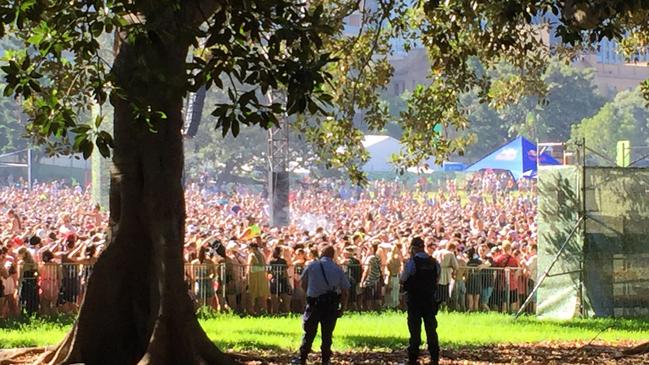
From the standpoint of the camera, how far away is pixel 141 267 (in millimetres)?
14008

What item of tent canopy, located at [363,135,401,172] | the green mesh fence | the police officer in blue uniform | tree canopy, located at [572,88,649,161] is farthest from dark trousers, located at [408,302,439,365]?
tree canopy, located at [572,88,649,161]

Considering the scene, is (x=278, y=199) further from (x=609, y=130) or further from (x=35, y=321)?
(x=609, y=130)

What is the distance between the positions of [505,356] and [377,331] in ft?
12.9

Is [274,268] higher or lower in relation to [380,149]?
lower

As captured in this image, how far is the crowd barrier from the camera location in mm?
21047

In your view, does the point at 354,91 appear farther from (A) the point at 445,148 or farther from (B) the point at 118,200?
(B) the point at 118,200

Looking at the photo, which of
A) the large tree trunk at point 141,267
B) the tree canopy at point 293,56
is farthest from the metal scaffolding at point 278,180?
the large tree trunk at point 141,267

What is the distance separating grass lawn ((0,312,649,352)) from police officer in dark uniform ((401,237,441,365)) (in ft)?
8.80

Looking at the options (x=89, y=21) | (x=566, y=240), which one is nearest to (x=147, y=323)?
(x=89, y=21)

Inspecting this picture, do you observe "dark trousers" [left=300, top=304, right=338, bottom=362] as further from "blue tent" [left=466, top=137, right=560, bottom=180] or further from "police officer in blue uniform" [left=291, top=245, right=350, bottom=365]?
"blue tent" [left=466, top=137, right=560, bottom=180]

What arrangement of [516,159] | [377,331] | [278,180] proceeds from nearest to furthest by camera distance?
[377,331]
[278,180]
[516,159]

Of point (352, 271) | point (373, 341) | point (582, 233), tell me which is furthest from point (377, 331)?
point (582, 233)

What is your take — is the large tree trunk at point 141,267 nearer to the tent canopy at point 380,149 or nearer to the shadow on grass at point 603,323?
the shadow on grass at point 603,323

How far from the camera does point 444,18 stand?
59.5 feet
